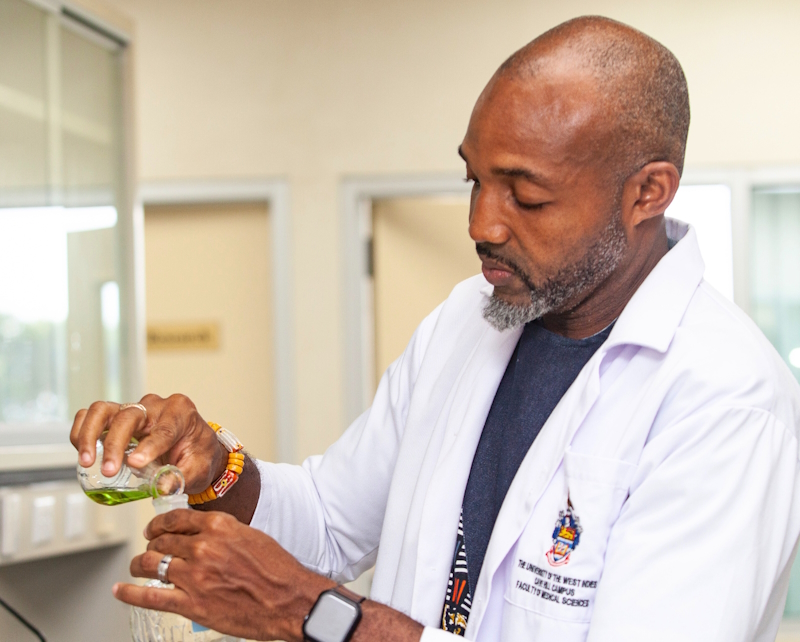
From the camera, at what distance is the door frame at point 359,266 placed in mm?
3355

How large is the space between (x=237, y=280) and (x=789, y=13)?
2.45 m

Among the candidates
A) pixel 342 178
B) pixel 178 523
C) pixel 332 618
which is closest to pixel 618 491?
pixel 332 618

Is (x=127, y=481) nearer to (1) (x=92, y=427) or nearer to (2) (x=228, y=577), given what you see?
(1) (x=92, y=427)

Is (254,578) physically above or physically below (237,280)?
below

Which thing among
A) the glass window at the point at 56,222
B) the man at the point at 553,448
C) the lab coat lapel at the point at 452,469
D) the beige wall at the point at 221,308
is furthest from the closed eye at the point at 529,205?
the beige wall at the point at 221,308

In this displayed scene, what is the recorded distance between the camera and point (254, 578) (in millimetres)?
872

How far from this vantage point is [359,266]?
338 centimetres

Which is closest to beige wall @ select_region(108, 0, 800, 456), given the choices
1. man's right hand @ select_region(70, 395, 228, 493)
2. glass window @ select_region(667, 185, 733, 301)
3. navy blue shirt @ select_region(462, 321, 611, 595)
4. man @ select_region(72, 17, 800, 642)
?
glass window @ select_region(667, 185, 733, 301)

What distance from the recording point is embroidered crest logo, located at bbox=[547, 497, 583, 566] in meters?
1.00

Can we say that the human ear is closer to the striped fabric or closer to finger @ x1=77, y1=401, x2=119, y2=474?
the striped fabric

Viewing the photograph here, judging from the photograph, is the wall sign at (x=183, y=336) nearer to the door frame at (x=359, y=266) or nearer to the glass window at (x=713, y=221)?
the door frame at (x=359, y=266)

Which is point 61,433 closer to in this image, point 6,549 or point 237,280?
point 6,549

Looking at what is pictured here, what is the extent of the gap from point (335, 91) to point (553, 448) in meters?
2.60

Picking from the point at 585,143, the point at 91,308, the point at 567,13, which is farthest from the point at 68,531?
the point at 567,13
